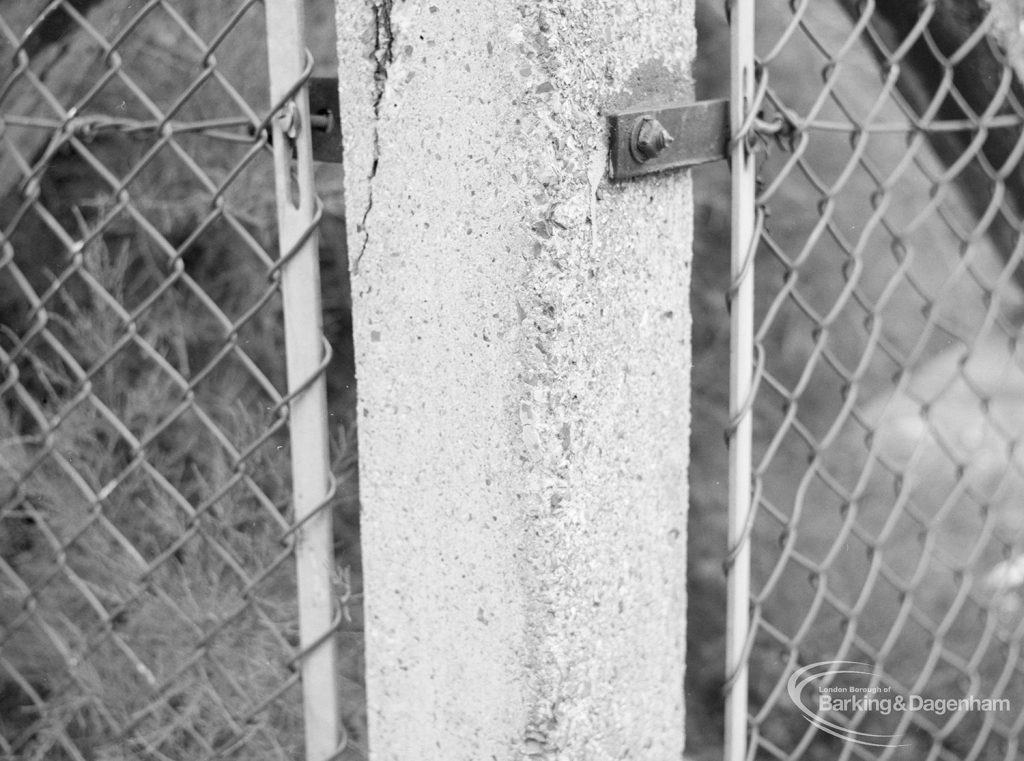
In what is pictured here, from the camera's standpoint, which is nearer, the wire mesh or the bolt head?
the bolt head

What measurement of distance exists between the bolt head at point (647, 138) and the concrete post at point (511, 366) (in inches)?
1.0

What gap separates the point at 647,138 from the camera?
80cm

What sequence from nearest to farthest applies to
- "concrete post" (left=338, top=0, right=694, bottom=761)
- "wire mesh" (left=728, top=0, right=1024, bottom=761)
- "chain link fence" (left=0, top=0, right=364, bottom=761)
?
"concrete post" (left=338, top=0, right=694, bottom=761), "wire mesh" (left=728, top=0, right=1024, bottom=761), "chain link fence" (left=0, top=0, right=364, bottom=761)

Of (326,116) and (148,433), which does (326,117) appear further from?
(148,433)

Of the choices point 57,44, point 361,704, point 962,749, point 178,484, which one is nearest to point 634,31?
point 57,44

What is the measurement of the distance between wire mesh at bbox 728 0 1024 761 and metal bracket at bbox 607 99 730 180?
18 centimetres

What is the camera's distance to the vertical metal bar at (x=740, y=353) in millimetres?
895

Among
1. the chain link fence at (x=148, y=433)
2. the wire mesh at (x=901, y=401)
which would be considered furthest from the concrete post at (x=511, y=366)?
the chain link fence at (x=148, y=433)

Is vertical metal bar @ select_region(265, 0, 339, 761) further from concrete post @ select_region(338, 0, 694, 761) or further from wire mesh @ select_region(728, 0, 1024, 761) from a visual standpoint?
wire mesh @ select_region(728, 0, 1024, 761)

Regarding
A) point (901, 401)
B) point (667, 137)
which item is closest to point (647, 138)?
point (667, 137)

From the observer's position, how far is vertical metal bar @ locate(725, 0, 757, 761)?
2.94 feet

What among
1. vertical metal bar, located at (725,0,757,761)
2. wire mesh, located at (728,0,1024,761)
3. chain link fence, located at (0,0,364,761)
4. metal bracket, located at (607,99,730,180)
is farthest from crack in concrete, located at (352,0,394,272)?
chain link fence, located at (0,0,364,761)

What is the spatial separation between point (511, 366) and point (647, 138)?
0.22m

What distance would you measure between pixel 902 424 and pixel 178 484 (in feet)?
5.47
